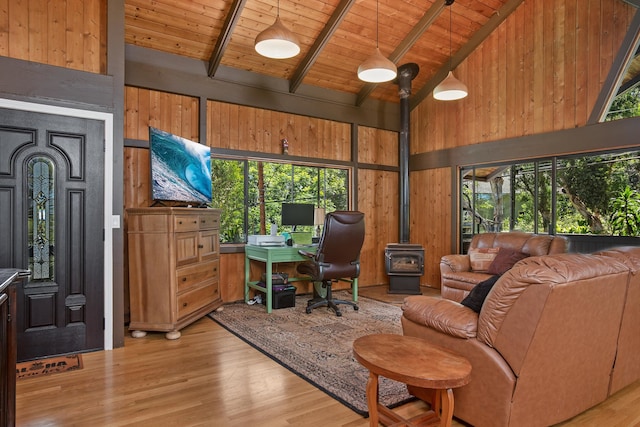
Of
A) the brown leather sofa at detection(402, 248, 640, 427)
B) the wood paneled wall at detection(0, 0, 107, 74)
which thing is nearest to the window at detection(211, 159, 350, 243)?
the wood paneled wall at detection(0, 0, 107, 74)

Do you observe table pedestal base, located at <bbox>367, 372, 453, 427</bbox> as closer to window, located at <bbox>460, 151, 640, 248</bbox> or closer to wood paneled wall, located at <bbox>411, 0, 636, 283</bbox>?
window, located at <bbox>460, 151, 640, 248</bbox>

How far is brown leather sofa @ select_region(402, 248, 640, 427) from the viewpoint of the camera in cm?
180

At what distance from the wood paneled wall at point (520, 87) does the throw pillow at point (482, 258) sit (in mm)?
1253

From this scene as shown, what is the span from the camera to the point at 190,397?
8.18 feet

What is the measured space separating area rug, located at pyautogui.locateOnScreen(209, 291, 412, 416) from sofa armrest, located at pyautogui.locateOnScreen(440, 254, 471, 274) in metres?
0.81

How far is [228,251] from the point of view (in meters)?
5.12

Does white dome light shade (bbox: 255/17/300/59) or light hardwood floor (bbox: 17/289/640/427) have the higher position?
white dome light shade (bbox: 255/17/300/59)

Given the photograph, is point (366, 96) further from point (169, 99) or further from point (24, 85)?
point (24, 85)

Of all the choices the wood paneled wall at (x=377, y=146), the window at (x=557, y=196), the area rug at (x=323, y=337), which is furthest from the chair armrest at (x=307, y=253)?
the window at (x=557, y=196)

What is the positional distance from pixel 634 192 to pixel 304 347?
418 centimetres

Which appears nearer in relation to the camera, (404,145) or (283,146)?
(283,146)

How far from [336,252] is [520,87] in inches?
137

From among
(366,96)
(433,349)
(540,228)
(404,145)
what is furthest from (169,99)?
(540,228)

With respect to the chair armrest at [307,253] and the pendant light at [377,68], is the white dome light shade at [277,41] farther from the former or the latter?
the chair armrest at [307,253]
